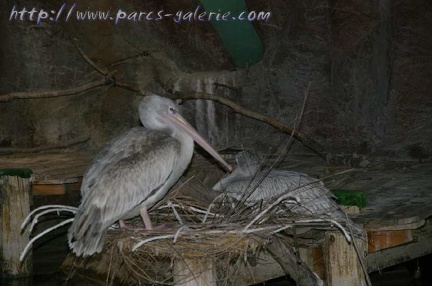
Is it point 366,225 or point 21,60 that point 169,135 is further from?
point 21,60

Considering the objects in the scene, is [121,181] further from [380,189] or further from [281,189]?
[380,189]

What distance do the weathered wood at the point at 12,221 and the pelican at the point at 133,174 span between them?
10.5 ft

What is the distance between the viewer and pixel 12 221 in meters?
9.31

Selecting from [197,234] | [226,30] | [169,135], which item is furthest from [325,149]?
[197,234]

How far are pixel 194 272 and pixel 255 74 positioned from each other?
6147mm

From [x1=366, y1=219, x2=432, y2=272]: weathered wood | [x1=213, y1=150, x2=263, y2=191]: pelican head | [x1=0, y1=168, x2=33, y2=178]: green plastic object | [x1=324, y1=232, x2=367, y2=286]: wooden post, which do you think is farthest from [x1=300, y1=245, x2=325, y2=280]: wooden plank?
[x1=0, y1=168, x2=33, y2=178]: green plastic object

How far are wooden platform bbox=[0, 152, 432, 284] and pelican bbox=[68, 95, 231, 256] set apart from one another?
Answer: 1445mm

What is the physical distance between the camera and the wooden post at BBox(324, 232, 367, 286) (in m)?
6.15

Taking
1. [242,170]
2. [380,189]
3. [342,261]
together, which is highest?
[242,170]

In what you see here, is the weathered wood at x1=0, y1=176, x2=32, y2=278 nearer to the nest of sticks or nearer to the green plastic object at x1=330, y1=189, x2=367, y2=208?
the nest of sticks

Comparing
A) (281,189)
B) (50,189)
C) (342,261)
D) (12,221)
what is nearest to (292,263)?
(342,261)

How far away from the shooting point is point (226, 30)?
11.6 meters

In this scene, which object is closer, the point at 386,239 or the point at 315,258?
the point at 386,239

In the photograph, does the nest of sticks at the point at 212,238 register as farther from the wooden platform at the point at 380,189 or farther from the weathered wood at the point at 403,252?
the weathered wood at the point at 403,252
